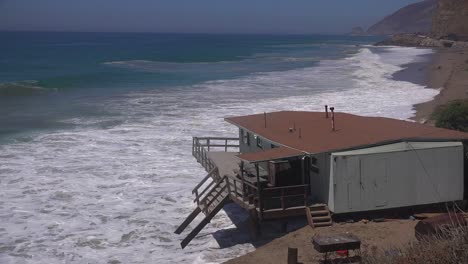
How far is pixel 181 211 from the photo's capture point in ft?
63.2

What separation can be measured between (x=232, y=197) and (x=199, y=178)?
6.13 m

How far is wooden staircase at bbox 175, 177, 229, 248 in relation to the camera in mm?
16547

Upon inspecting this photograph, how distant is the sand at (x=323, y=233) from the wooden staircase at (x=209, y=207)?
1799 mm

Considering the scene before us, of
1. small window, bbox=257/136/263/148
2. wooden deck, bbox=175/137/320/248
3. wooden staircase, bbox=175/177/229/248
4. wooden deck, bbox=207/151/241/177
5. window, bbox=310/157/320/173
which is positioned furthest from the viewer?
small window, bbox=257/136/263/148

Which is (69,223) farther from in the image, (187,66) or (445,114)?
(187,66)

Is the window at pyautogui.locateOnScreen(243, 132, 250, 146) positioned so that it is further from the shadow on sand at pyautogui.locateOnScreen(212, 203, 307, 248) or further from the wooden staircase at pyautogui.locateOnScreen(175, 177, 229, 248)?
the shadow on sand at pyautogui.locateOnScreen(212, 203, 307, 248)

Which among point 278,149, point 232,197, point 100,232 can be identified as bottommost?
point 100,232

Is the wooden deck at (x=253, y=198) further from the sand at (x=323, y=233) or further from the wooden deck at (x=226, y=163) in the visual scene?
A: the sand at (x=323, y=233)

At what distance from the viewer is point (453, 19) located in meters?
142

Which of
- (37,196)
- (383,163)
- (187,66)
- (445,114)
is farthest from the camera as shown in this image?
(187,66)

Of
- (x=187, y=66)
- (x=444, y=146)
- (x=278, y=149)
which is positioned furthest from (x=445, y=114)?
(x=187, y=66)

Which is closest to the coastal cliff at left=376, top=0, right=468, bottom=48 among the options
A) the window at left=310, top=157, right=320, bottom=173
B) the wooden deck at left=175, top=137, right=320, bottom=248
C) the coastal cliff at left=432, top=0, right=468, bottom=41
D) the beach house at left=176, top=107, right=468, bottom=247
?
the coastal cliff at left=432, top=0, right=468, bottom=41

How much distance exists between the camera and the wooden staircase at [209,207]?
1655 centimetres

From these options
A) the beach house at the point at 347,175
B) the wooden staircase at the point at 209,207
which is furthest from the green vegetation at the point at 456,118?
the wooden staircase at the point at 209,207
